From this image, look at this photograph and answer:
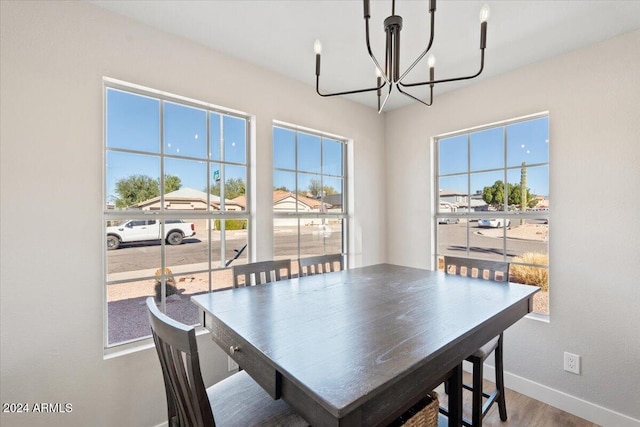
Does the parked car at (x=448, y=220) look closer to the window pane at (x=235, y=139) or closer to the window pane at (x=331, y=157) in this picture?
the window pane at (x=331, y=157)

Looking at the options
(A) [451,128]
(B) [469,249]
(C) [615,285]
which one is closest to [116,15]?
(A) [451,128]

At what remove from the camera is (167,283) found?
1.96m

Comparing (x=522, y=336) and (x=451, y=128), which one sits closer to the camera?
(x=522, y=336)

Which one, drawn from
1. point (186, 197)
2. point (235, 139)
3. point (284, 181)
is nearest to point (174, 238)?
point (186, 197)

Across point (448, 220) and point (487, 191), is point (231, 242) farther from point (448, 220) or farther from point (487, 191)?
point (487, 191)

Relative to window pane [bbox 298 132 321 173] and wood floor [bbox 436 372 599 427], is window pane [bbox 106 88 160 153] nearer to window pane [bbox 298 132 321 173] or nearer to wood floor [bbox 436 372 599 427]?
window pane [bbox 298 132 321 173]

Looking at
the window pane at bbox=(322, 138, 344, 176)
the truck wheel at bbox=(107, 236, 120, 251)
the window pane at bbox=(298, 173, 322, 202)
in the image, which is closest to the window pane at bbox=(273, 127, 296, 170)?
the window pane at bbox=(298, 173, 322, 202)

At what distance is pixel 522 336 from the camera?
2.33 metres

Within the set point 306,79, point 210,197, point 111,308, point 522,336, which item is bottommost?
point 522,336

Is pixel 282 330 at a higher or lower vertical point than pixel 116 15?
lower

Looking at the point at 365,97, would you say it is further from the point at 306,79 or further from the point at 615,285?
the point at 615,285

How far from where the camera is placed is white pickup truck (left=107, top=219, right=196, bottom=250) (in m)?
1.79

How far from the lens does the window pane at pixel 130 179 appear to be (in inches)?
69.6

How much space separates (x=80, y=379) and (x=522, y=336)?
2.98 m
